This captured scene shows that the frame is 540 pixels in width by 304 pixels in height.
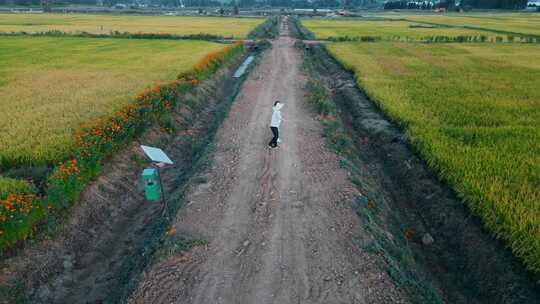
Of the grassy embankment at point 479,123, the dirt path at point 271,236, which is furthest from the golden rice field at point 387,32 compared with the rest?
the dirt path at point 271,236

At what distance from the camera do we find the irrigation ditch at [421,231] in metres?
6.43

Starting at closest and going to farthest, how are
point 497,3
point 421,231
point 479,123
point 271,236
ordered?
point 271,236 → point 421,231 → point 479,123 → point 497,3

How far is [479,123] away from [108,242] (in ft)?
43.6

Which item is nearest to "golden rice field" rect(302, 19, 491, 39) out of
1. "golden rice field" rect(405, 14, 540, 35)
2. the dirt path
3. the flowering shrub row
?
"golden rice field" rect(405, 14, 540, 35)

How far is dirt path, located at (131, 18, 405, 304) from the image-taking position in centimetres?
596

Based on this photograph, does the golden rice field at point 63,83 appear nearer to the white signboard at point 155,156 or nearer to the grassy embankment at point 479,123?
the white signboard at point 155,156

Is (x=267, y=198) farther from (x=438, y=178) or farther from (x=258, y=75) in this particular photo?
(x=258, y=75)

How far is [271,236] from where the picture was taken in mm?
7371

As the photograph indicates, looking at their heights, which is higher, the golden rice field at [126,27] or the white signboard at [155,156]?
the golden rice field at [126,27]

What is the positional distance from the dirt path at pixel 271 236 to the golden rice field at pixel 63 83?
5.17m

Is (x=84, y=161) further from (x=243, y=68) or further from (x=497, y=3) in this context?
(x=497, y=3)

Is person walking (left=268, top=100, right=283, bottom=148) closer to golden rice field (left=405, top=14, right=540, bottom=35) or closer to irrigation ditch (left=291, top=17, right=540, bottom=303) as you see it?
irrigation ditch (left=291, top=17, right=540, bottom=303)

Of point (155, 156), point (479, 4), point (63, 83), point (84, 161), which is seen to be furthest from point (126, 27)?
point (479, 4)

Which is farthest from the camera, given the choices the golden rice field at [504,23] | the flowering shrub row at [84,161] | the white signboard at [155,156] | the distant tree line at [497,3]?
the distant tree line at [497,3]
